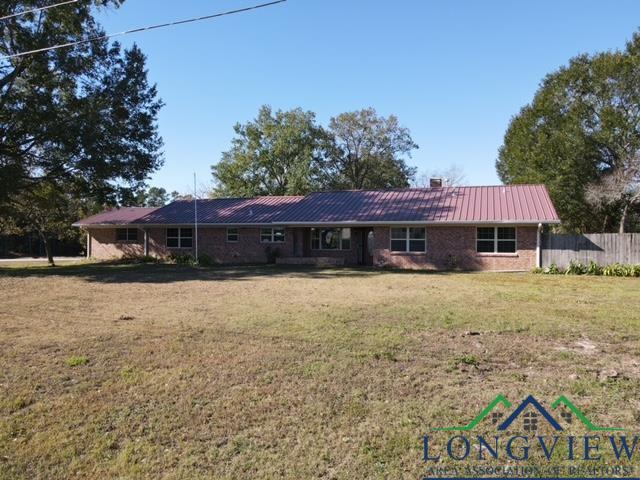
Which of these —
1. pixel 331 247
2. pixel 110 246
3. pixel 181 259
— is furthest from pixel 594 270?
pixel 110 246

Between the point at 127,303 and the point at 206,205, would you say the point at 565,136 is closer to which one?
the point at 206,205

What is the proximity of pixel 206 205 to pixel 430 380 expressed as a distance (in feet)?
91.4

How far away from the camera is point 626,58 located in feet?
98.9

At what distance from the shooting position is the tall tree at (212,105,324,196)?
46.0m

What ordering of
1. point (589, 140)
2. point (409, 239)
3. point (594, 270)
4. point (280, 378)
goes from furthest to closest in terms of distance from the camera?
point (589, 140) < point (409, 239) < point (594, 270) < point (280, 378)

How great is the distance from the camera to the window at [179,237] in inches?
1155

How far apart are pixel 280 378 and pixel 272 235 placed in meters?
21.6

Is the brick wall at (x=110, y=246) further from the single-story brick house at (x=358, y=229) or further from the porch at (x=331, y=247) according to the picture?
the porch at (x=331, y=247)

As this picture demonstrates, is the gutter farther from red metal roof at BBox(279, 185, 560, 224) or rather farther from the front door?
the front door

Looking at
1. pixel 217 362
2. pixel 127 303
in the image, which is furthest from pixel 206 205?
pixel 217 362

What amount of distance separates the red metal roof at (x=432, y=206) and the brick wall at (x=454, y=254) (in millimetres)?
736

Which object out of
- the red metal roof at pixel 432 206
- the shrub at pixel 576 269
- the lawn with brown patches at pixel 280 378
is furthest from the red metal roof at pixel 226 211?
the lawn with brown patches at pixel 280 378

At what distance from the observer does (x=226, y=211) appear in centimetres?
2988

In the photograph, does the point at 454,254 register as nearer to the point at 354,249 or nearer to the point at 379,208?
the point at 379,208
